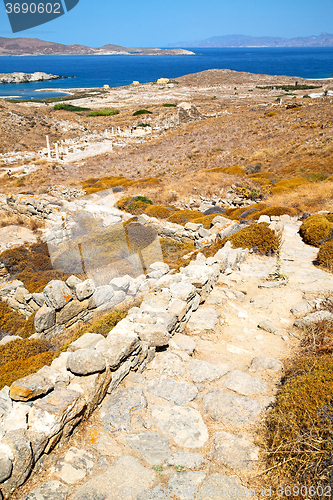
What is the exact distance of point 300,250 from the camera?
1105 cm

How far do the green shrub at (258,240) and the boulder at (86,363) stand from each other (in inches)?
286

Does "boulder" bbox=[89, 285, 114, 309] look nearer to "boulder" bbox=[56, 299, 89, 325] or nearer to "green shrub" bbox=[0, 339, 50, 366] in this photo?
"boulder" bbox=[56, 299, 89, 325]

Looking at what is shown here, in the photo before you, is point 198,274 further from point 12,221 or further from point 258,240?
point 12,221

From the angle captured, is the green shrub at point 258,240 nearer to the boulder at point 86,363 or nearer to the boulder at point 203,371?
the boulder at point 203,371

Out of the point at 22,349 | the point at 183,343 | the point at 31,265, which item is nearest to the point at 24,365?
the point at 22,349

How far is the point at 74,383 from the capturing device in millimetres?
3982

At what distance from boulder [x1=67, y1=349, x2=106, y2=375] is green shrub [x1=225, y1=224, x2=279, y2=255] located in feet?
23.9

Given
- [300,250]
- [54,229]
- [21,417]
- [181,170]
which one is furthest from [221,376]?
[181,170]

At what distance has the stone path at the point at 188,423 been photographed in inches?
120

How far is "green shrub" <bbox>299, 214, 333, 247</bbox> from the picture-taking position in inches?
446

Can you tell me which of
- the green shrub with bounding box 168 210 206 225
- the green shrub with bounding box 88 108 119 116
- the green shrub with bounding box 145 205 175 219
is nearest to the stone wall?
the green shrub with bounding box 168 210 206 225

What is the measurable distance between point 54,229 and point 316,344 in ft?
44.2

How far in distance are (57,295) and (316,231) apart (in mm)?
9261

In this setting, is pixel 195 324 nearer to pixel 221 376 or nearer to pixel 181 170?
pixel 221 376
